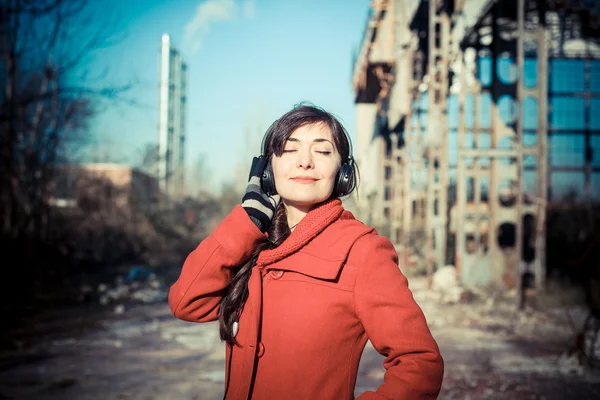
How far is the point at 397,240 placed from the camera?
14.7 metres

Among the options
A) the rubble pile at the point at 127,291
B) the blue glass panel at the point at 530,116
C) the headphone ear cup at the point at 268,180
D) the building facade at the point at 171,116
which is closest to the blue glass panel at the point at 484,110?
the blue glass panel at the point at 530,116

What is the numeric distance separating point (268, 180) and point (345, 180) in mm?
295

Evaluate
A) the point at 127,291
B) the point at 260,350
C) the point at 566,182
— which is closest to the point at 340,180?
the point at 260,350

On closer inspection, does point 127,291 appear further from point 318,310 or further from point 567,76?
point 567,76

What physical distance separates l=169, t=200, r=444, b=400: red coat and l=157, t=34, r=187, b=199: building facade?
4.38 m

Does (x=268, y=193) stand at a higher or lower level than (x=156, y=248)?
higher

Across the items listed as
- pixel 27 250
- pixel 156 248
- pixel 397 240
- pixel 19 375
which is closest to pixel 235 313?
pixel 19 375

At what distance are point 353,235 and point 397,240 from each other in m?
13.7

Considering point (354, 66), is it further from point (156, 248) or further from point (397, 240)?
point (156, 248)

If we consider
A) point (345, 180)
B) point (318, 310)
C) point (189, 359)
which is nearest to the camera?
point (318, 310)

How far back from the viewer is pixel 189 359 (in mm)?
5320

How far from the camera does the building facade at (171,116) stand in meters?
8.55

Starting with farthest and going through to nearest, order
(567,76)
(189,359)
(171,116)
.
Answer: (567,76) < (171,116) < (189,359)

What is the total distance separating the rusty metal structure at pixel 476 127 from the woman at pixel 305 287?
Answer: 6.41m
